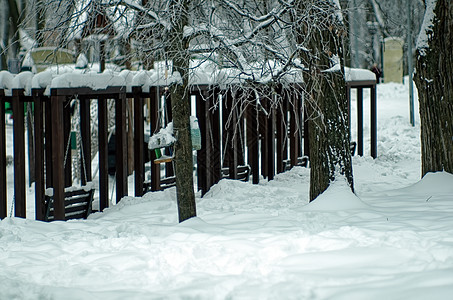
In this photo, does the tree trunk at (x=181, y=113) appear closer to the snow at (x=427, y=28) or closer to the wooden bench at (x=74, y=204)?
the wooden bench at (x=74, y=204)

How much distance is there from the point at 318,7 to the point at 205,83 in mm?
4315

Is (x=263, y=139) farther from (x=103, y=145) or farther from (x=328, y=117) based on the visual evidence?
(x=328, y=117)

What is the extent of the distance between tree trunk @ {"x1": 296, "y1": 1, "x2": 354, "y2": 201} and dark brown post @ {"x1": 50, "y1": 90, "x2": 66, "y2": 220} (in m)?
3.23

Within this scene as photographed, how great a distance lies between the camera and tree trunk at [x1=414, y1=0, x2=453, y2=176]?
31.8 feet

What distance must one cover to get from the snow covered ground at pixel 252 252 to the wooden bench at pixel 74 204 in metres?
0.81

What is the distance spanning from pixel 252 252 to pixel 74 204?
494 cm

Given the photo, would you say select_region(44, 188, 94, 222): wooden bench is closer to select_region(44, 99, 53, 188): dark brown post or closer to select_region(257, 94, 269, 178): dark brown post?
select_region(44, 99, 53, 188): dark brown post

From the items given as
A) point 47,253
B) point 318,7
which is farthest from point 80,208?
point 318,7

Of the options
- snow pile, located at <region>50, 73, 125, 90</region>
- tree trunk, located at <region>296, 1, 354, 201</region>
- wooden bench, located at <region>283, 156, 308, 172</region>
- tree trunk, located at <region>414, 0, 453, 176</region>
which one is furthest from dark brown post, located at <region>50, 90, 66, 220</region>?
wooden bench, located at <region>283, 156, 308, 172</region>

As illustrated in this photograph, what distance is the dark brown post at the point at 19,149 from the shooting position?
9719mm

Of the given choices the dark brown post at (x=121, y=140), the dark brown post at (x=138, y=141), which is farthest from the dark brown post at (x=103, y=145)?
the dark brown post at (x=138, y=141)

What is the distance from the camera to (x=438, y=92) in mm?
9766

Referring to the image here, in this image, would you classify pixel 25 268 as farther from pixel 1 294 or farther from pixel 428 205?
pixel 428 205

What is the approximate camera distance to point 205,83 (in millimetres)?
11609
